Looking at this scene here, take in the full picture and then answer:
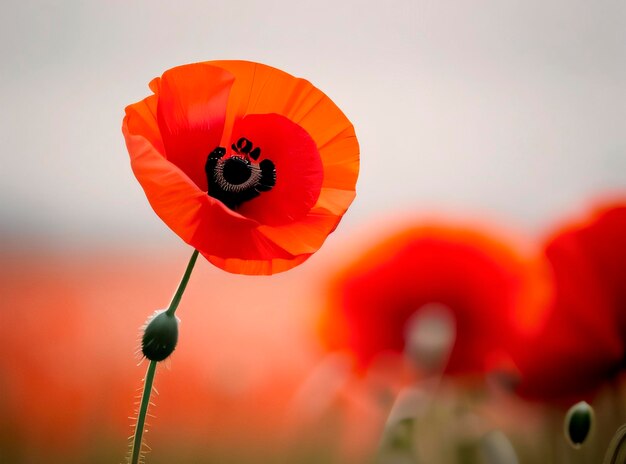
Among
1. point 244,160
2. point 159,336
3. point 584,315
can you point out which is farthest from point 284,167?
point 584,315

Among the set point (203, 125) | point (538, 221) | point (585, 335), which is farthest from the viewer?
point (538, 221)

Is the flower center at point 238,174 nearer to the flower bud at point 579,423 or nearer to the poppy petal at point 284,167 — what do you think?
the poppy petal at point 284,167

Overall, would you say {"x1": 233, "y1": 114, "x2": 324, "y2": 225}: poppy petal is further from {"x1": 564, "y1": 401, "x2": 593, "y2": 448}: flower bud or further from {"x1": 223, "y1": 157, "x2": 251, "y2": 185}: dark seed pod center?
{"x1": 564, "y1": 401, "x2": 593, "y2": 448}: flower bud

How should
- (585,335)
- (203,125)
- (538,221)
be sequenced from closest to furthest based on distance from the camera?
(203,125) < (585,335) < (538,221)

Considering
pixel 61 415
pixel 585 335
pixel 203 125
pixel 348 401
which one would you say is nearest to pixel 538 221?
pixel 585 335

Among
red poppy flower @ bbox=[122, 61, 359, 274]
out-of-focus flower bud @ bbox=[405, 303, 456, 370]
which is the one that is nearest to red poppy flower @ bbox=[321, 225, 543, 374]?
out-of-focus flower bud @ bbox=[405, 303, 456, 370]

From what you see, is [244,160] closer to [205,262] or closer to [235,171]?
[235,171]

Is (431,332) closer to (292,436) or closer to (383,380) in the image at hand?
(383,380)
